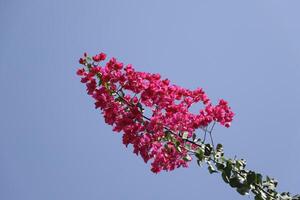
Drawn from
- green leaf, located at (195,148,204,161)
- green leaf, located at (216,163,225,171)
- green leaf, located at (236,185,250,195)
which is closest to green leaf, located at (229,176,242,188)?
green leaf, located at (236,185,250,195)

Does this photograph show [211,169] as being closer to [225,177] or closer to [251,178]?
[225,177]

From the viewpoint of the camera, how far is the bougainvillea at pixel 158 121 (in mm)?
4828

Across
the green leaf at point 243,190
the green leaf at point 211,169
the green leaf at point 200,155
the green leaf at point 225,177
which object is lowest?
the green leaf at point 243,190

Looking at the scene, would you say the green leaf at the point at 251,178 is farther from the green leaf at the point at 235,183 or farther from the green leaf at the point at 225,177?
the green leaf at the point at 225,177

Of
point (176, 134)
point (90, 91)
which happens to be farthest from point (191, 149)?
point (90, 91)

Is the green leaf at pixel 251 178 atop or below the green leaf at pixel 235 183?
atop

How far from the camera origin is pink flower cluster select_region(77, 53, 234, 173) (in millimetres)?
4863

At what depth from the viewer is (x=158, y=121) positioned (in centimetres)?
483

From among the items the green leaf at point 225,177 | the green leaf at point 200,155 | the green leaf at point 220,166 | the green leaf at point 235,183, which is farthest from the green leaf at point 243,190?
the green leaf at point 200,155

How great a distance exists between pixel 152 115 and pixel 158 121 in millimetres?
169

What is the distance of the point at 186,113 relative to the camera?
16.7ft

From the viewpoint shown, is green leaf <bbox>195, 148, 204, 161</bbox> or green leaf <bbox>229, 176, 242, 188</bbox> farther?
green leaf <bbox>195, 148, 204, 161</bbox>

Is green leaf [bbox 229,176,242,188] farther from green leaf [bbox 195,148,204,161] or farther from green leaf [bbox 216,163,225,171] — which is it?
green leaf [bbox 195,148,204,161]

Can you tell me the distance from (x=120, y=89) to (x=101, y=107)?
1.24 feet
